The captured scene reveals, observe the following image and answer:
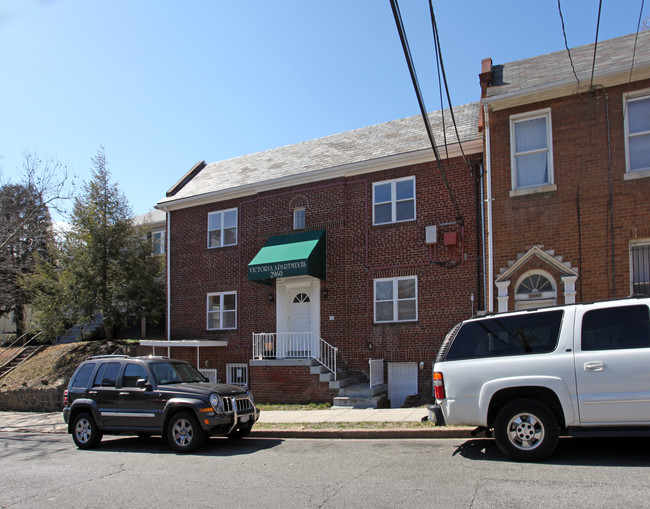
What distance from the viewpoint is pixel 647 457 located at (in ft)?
22.3

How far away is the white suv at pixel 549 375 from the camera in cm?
655

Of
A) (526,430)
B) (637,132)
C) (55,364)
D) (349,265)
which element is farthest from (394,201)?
(55,364)

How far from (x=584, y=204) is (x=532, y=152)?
5.42ft

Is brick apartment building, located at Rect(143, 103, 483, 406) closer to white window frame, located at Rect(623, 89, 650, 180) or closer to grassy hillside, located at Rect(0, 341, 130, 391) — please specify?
grassy hillside, located at Rect(0, 341, 130, 391)

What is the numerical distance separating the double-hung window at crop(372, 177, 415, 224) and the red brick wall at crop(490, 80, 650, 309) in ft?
11.0

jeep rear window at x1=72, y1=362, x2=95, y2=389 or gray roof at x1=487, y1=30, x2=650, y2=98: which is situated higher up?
gray roof at x1=487, y1=30, x2=650, y2=98

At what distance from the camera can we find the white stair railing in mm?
16406

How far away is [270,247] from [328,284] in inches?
89.4

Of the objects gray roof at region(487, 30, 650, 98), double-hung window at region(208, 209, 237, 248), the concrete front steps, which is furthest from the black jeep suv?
gray roof at region(487, 30, 650, 98)

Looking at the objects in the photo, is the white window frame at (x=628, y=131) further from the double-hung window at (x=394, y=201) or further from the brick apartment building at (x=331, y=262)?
the double-hung window at (x=394, y=201)

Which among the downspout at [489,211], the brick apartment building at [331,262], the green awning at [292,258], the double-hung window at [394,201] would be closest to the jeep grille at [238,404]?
the brick apartment building at [331,262]

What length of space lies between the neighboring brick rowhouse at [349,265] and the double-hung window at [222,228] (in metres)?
0.24

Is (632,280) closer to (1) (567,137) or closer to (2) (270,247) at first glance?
(1) (567,137)

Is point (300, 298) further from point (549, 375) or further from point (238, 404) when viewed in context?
point (549, 375)
